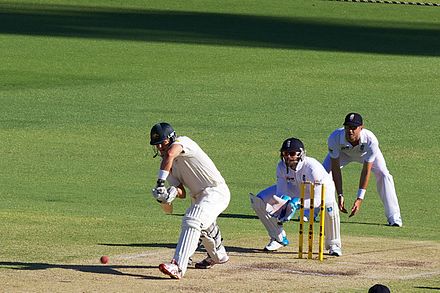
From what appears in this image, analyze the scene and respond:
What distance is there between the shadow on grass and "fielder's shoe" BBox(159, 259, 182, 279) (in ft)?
88.6

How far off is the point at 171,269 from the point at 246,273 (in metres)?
0.99

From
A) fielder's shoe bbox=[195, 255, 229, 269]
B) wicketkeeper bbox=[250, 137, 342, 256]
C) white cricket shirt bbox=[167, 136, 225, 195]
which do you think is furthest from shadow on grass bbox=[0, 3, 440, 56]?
white cricket shirt bbox=[167, 136, 225, 195]

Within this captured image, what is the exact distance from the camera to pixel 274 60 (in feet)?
125

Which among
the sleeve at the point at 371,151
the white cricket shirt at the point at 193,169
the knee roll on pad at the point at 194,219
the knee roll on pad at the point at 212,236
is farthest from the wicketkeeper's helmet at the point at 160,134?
the sleeve at the point at 371,151

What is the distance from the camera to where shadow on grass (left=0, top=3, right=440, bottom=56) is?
42.2 metres

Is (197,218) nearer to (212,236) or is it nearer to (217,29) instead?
(212,236)

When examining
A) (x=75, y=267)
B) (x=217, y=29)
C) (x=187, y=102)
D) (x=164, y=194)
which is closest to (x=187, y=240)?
(x=164, y=194)

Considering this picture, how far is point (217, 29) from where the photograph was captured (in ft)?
148

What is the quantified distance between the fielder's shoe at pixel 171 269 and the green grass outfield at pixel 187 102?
5.46 feet

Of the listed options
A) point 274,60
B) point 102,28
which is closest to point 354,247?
point 274,60

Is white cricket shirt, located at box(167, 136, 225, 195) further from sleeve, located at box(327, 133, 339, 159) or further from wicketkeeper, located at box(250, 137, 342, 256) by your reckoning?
sleeve, located at box(327, 133, 339, 159)

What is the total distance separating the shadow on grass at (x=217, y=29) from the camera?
139 ft

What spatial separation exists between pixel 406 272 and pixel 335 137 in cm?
409

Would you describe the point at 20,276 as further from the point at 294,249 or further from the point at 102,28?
the point at 102,28
